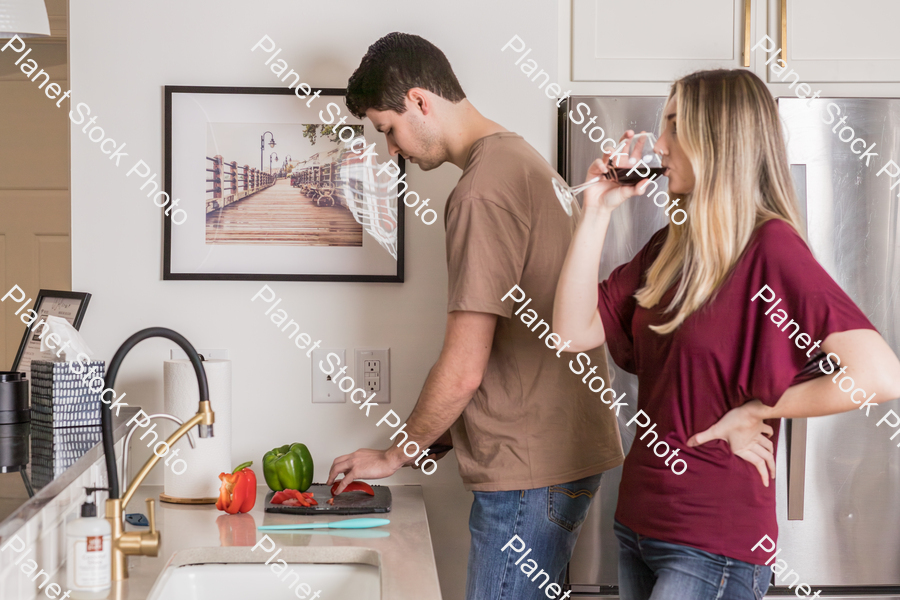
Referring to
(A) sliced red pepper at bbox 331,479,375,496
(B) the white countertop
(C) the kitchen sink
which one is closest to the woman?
(B) the white countertop

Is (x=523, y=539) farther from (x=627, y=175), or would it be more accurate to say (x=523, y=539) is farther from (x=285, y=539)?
(x=627, y=175)

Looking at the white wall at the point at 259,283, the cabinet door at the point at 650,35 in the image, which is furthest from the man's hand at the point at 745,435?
the cabinet door at the point at 650,35

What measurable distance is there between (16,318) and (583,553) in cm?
245

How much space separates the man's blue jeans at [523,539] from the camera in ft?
4.19

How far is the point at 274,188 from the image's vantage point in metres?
1.66

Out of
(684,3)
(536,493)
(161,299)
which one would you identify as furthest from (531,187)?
(161,299)

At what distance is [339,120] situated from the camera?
1.66 m

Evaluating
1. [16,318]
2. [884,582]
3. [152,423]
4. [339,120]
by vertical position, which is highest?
[339,120]

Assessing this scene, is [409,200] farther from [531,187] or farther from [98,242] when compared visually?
[98,242]

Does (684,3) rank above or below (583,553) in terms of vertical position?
above

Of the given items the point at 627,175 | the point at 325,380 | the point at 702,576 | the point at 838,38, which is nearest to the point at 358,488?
the point at 325,380

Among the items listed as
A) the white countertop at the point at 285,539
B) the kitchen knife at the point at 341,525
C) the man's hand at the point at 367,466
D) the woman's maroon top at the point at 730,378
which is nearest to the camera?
the woman's maroon top at the point at 730,378

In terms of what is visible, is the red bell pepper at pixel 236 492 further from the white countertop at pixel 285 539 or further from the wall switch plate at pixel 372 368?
the wall switch plate at pixel 372 368

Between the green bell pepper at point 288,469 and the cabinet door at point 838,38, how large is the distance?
1.47 meters
